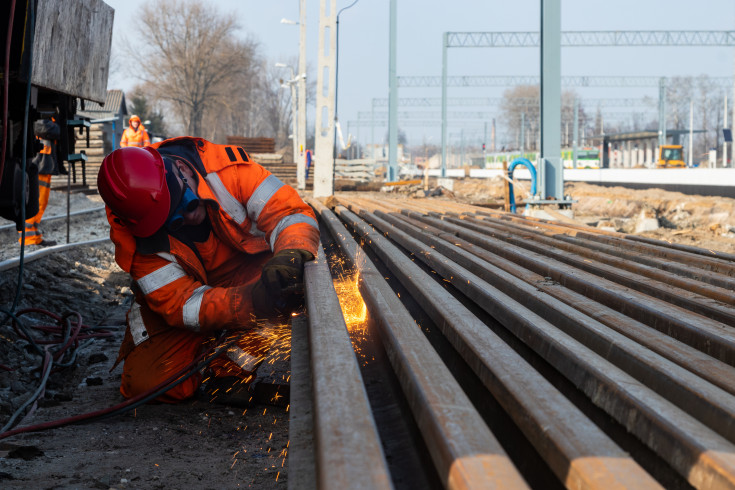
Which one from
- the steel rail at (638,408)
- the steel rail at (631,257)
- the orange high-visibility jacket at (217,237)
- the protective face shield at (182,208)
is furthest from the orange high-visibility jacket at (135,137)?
the steel rail at (638,408)

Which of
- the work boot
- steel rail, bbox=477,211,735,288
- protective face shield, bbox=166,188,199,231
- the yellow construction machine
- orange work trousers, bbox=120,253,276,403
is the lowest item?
the work boot

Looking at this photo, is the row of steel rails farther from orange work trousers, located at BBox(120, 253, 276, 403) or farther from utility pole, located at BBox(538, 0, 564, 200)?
utility pole, located at BBox(538, 0, 564, 200)

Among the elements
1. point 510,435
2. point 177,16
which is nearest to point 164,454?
point 510,435

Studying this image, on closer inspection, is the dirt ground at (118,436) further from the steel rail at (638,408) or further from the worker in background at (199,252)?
the steel rail at (638,408)

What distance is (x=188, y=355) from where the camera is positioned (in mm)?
3947

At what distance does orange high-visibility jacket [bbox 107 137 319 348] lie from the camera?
11.2 feet

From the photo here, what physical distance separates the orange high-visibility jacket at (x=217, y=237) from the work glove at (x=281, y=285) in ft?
0.32

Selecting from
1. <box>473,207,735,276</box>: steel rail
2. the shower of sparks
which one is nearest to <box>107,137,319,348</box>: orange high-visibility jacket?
the shower of sparks

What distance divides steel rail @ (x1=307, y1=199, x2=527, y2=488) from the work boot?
1526 millimetres

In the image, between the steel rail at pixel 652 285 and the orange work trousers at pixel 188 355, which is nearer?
the steel rail at pixel 652 285

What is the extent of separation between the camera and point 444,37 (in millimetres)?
34031

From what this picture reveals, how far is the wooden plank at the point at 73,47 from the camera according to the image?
4.12 meters

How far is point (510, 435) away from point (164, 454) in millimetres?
1793

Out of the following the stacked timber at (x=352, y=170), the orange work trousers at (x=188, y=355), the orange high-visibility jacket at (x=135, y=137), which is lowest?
the orange work trousers at (x=188, y=355)
